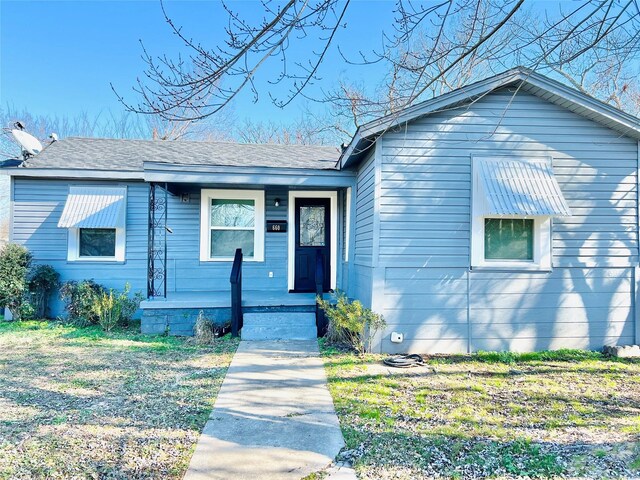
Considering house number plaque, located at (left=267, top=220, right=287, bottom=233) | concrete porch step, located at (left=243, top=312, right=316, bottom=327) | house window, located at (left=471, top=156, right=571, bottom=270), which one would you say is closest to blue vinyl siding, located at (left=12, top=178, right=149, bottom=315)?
house number plaque, located at (left=267, top=220, right=287, bottom=233)

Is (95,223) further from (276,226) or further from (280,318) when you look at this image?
(280,318)

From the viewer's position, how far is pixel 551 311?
226 inches

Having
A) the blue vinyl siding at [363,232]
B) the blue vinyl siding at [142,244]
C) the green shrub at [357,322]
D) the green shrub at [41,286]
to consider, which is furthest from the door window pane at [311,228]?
the green shrub at [41,286]

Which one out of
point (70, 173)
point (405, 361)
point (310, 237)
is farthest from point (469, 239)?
point (70, 173)

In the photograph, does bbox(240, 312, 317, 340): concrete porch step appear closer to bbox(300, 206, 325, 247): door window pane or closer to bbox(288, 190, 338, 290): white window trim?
bbox(288, 190, 338, 290): white window trim

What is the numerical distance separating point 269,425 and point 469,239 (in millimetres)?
3920

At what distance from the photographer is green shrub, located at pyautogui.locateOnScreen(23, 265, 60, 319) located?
7.40m

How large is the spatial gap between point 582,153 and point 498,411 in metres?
4.32

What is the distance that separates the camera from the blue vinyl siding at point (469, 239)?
5.62 meters

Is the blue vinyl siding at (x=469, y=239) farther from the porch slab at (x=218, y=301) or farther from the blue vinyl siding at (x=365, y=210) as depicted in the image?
the porch slab at (x=218, y=301)

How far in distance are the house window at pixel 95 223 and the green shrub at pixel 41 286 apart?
1.46 ft

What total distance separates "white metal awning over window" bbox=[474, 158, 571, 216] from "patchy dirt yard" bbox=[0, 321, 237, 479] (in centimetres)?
426

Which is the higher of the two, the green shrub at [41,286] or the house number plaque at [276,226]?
the house number plaque at [276,226]

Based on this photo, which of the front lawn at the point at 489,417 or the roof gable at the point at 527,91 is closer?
the front lawn at the point at 489,417
